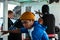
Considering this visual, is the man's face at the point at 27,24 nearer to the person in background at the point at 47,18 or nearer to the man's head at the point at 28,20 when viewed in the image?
the man's head at the point at 28,20

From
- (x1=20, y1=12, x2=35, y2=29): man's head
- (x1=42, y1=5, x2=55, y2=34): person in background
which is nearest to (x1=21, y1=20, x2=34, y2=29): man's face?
(x1=20, y1=12, x2=35, y2=29): man's head

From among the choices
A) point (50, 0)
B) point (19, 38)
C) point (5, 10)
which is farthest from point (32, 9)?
point (5, 10)

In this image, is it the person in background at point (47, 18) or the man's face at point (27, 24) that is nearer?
the man's face at point (27, 24)

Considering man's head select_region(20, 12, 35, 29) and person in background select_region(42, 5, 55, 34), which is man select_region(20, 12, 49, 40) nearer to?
man's head select_region(20, 12, 35, 29)

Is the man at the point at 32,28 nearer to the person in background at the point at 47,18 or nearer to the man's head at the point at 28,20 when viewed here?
the man's head at the point at 28,20

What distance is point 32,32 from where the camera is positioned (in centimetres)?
349

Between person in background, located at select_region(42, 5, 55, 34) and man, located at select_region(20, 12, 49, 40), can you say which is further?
person in background, located at select_region(42, 5, 55, 34)

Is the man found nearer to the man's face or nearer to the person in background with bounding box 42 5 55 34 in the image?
the man's face

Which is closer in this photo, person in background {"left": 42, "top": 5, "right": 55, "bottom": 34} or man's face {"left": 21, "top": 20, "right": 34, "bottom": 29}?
man's face {"left": 21, "top": 20, "right": 34, "bottom": 29}

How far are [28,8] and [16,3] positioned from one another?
46 cm

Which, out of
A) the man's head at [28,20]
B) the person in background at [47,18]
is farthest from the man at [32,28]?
the person in background at [47,18]

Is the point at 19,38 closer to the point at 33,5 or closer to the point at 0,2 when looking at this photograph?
the point at 33,5

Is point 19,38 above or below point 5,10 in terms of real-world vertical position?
below

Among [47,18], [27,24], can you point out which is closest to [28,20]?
[27,24]
